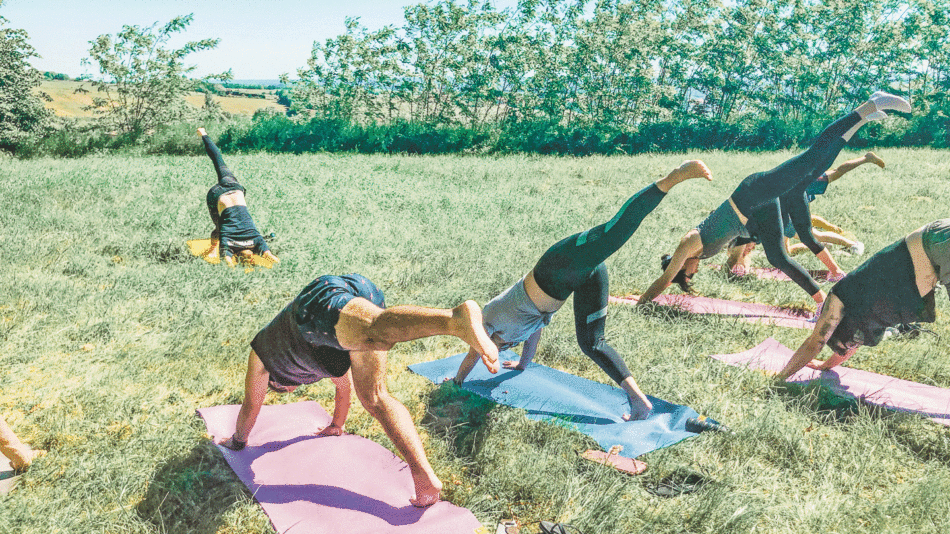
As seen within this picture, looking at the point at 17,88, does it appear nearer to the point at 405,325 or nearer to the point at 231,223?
the point at 231,223

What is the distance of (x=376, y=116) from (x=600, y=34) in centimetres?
951

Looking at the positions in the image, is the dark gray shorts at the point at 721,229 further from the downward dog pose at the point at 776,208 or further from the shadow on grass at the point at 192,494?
the shadow on grass at the point at 192,494

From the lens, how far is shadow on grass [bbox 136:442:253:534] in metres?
2.97

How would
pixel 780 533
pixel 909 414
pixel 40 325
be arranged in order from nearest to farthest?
pixel 780 533 → pixel 909 414 → pixel 40 325

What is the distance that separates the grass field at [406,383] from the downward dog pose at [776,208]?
59 centimetres

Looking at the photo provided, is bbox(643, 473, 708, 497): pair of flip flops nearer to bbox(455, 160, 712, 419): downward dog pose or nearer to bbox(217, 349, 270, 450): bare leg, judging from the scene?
bbox(455, 160, 712, 419): downward dog pose

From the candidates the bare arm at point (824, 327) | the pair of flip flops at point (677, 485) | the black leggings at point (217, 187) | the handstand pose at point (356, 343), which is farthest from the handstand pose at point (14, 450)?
the bare arm at point (824, 327)

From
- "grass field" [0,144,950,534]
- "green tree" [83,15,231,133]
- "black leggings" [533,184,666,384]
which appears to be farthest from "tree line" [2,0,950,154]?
"black leggings" [533,184,666,384]

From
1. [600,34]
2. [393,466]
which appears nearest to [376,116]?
[600,34]

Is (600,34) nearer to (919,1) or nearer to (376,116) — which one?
(376,116)

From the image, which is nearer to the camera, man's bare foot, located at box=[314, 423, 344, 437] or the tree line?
man's bare foot, located at box=[314, 423, 344, 437]

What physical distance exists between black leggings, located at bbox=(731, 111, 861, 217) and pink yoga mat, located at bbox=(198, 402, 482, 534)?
4.05 metres

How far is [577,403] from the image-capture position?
4277mm

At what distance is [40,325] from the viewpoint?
5.13m
